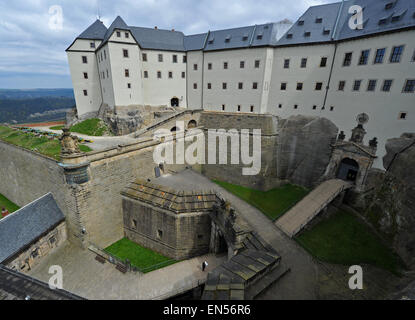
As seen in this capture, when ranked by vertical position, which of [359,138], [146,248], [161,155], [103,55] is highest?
[103,55]

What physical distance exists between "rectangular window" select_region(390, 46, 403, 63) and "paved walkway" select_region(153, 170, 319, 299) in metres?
20.5

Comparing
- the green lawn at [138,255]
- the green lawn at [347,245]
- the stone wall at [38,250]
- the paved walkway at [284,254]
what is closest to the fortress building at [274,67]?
the green lawn at [347,245]

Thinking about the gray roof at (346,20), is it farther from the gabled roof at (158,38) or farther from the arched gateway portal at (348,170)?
the gabled roof at (158,38)

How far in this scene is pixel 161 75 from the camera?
127ft

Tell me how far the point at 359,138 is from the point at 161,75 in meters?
33.6

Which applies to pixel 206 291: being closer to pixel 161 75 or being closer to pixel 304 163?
pixel 304 163

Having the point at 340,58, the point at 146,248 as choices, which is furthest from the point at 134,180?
the point at 340,58

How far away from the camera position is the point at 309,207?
2164 cm

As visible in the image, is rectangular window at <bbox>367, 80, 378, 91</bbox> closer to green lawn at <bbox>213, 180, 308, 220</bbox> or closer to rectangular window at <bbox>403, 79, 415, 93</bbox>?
rectangular window at <bbox>403, 79, 415, 93</bbox>

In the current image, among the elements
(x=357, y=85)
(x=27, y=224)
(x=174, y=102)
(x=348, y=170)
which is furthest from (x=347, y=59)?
(x=27, y=224)

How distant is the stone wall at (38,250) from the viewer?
16.5 metres

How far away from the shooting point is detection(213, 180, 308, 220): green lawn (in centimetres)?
2261

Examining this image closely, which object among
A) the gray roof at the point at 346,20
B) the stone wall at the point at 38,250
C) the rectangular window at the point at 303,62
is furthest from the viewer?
the rectangular window at the point at 303,62

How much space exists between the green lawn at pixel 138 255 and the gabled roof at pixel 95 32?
3574 cm
